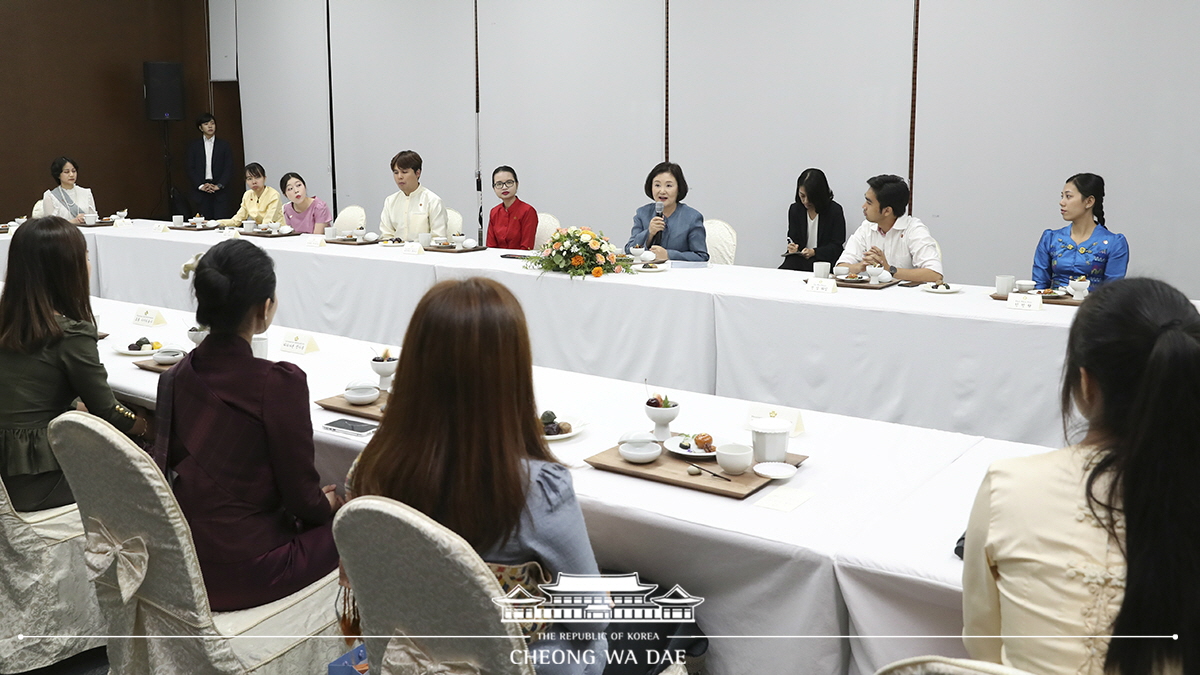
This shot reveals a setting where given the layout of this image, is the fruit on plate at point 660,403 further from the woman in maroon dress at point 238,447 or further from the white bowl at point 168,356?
the white bowl at point 168,356

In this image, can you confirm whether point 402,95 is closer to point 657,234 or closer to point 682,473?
point 657,234

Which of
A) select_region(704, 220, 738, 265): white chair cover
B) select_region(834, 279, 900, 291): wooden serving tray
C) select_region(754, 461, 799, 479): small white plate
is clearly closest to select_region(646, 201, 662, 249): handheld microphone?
select_region(704, 220, 738, 265): white chair cover

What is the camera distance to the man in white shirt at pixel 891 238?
4.54m

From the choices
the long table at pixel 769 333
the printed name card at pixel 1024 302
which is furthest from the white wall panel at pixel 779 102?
the printed name card at pixel 1024 302

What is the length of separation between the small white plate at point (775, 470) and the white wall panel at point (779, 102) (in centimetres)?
462

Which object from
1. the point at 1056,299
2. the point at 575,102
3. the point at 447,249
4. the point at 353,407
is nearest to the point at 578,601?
the point at 353,407

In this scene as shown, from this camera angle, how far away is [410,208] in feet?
21.7

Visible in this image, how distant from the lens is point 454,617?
1.28 metres

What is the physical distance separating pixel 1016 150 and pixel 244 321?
502cm

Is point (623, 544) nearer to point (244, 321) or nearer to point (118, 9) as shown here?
point (244, 321)

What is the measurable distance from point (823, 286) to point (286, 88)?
698cm

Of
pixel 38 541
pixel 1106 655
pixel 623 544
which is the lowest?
pixel 38 541

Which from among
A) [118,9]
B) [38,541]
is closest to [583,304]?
[38,541]

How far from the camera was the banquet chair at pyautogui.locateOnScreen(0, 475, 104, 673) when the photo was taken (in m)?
2.30
